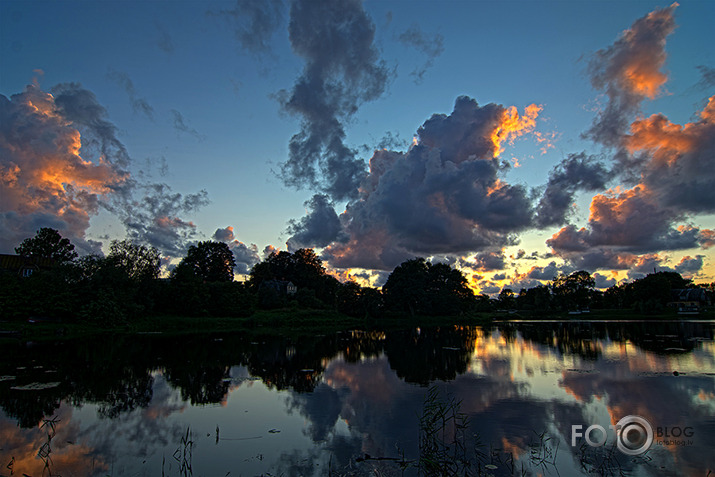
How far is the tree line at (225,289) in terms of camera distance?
49.6 m

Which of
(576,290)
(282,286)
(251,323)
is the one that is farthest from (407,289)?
(576,290)

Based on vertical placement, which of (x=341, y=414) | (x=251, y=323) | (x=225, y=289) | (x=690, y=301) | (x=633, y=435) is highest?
(x=690, y=301)

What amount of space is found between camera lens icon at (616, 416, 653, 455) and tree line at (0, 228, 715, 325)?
5690 cm

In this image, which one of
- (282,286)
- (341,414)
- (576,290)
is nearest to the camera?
(341,414)

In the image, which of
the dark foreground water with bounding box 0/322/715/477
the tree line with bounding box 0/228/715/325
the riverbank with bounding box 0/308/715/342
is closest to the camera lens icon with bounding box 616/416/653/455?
the dark foreground water with bounding box 0/322/715/477

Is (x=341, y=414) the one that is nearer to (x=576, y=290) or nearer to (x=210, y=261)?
(x=210, y=261)

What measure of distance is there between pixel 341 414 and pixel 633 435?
402 inches

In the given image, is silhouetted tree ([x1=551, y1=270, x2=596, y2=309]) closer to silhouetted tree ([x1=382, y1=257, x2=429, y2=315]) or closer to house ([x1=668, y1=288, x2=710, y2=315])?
house ([x1=668, y1=288, x2=710, y2=315])

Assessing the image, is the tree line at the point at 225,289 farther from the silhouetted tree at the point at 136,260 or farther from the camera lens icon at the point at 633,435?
the camera lens icon at the point at 633,435

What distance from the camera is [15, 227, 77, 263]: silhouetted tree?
84306 millimetres

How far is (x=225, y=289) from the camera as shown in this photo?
7338 centimetres

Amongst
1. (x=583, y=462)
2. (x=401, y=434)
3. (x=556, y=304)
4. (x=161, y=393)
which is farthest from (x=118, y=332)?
(x=556, y=304)

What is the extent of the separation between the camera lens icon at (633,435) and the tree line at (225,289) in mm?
56902

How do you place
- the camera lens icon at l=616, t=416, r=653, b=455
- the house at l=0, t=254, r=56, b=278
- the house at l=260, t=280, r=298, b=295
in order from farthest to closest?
the house at l=260, t=280, r=298, b=295 < the house at l=0, t=254, r=56, b=278 < the camera lens icon at l=616, t=416, r=653, b=455
